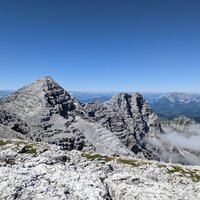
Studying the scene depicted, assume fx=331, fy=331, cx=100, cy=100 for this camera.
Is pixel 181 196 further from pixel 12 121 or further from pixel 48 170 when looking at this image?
pixel 12 121

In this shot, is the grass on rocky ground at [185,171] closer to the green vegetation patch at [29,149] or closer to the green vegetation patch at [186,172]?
the green vegetation patch at [186,172]

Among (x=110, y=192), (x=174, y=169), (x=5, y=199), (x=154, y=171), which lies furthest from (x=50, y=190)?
(x=174, y=169)

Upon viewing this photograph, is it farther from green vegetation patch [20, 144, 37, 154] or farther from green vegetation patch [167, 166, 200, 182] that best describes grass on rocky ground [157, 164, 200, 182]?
green vegetation patch [20, 144, 37, 154]

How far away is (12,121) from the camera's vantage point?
188000mm

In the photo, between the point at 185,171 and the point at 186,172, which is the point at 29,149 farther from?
the point at 185,171

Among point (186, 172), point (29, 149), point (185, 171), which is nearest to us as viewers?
point (29, 149)

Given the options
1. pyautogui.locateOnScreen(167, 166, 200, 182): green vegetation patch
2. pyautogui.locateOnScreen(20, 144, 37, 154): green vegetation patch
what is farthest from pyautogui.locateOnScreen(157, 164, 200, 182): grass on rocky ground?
pyautogui.locateOnScreen(20, 144, 37, 154): green vegetation patch

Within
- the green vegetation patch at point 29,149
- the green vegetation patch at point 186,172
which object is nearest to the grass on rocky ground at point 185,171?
the green vegetation patch at point 186,172

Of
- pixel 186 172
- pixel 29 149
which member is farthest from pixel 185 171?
pixel 29 149

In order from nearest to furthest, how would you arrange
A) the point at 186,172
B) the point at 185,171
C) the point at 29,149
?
the point at 29,149, the point at 186,172, the point at 185,171

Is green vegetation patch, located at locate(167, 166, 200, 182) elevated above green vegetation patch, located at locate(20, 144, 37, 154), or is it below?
below

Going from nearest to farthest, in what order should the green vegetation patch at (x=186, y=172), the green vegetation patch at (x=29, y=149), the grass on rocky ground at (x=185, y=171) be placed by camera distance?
the green vegetation patch at (x=29, y=149), the green vegetation patch at (x=186, y=172), the grass on rocky ground at (x=185, y=171)

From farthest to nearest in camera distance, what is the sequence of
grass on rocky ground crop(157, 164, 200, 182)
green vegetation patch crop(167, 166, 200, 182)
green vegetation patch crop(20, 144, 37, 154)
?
grass on rocky ground crop(157, 164, 200, 182), green vegetation patch crop(167, 166, 200, 182), green vegetation patch crop(20, 144, 37, 154)

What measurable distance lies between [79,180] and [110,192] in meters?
3.58
